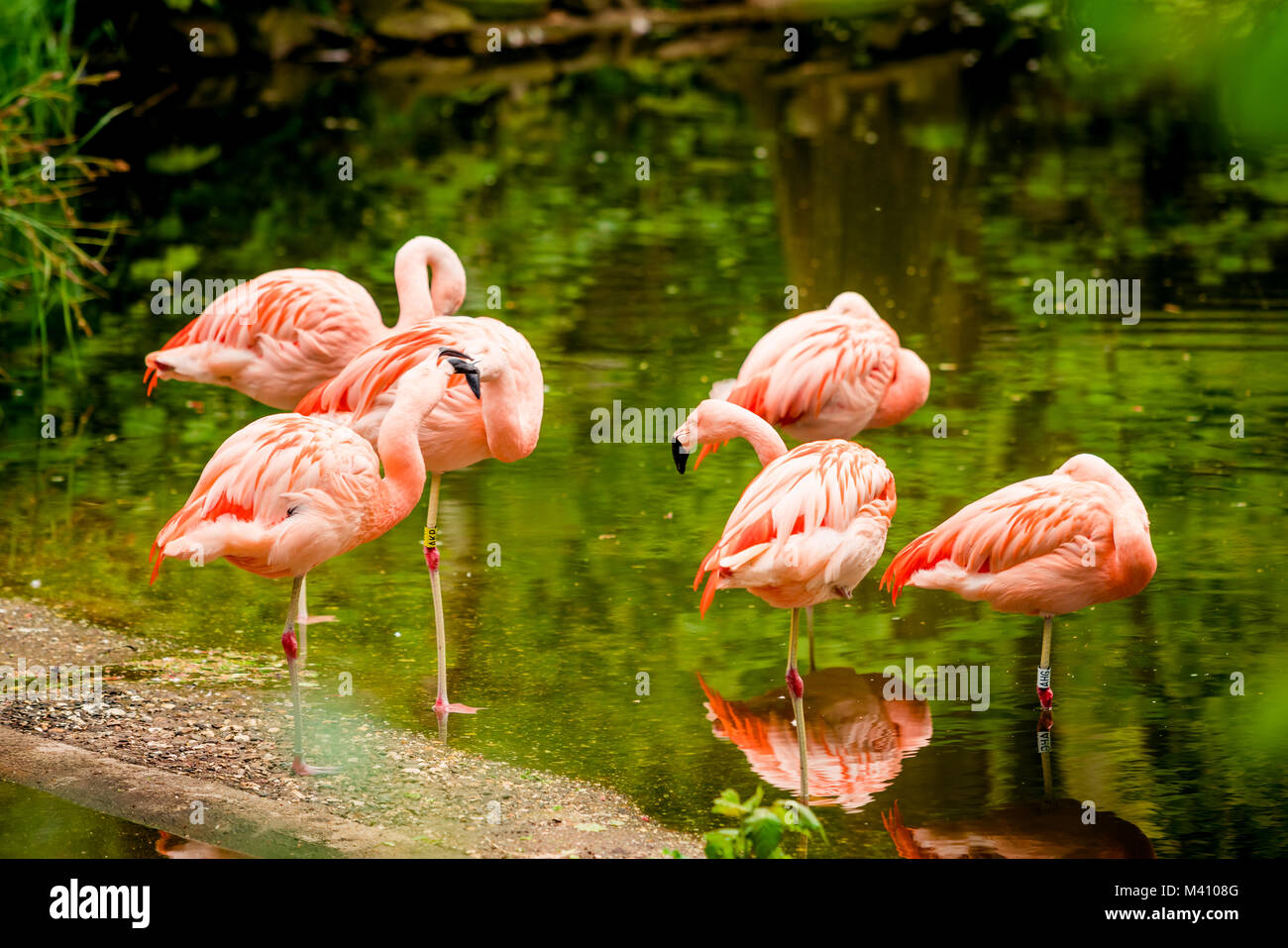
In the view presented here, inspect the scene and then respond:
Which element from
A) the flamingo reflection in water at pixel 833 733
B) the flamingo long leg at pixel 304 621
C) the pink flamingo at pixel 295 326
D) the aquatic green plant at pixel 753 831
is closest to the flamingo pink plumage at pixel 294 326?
the pink flamingo at pixel 295 326

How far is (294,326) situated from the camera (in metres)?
6.72

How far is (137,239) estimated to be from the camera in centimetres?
1277

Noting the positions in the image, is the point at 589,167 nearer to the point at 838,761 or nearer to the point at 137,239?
the point at 137,239

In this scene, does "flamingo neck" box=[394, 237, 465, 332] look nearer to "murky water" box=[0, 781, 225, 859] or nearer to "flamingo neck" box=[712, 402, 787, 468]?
"flamingo neck" box=[712, 402, 787, 468]

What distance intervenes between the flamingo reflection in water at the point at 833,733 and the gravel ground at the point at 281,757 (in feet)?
1.80

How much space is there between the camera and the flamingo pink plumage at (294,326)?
22.1 feet

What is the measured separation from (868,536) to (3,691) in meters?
2.88

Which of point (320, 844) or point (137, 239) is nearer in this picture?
point (320, 844)

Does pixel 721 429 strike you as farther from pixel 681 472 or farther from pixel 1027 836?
pixel 1027 836

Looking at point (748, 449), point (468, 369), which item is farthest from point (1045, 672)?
point (748, 449)

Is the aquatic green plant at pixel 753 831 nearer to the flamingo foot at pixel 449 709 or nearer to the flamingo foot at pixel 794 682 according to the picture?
the flamingo foot at pixel 794 682
